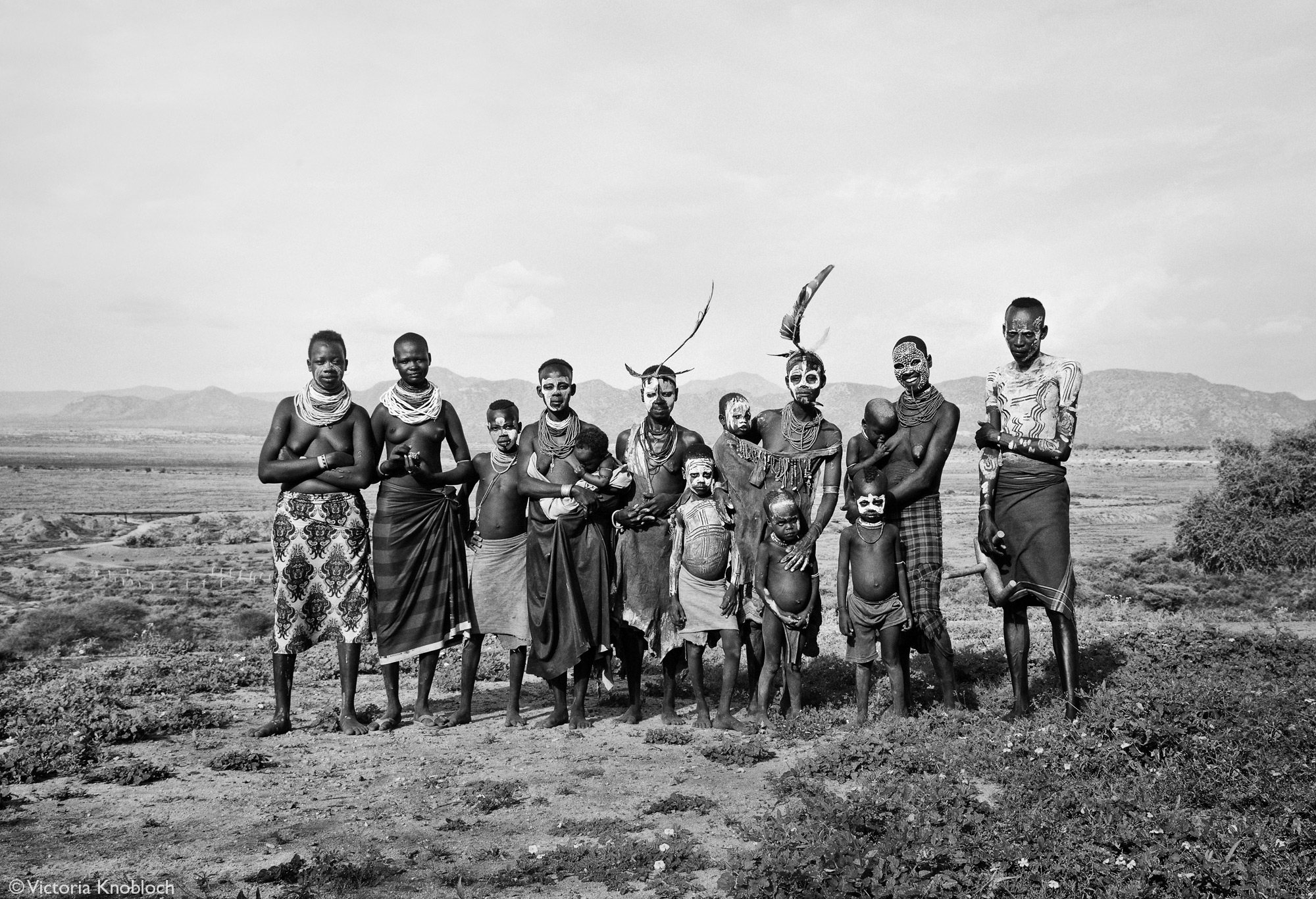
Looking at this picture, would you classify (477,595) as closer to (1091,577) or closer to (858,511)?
(858,511)

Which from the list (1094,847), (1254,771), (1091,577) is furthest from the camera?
(1091,577)

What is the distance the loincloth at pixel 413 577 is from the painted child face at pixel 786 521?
245 cm

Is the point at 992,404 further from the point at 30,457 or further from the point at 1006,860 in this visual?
the point at 30,457

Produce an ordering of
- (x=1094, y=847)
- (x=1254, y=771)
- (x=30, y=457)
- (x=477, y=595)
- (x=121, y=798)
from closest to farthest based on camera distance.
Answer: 1. (x=1094, y=847)
2. (x=1254, y=771)
3. (x=121, y=798)
4. (x=477, y=595)
5. (x=30, y=457)

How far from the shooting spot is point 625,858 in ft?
14.3

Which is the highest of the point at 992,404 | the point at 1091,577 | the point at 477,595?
the point at 992,404

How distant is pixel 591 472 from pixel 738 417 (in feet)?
3.71

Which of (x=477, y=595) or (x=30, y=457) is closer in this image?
(x=477, y=595)

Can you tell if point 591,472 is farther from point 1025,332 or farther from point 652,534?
point 1025,332

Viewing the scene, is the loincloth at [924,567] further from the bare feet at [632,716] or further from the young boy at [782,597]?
the bare feet at [632,716]

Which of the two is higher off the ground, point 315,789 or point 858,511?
point 858,511

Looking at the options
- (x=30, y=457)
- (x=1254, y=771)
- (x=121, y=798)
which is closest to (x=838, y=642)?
(x=1254, y=771)

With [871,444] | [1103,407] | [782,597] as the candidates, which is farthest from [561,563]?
[1103,407]

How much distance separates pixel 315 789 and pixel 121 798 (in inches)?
41.0
